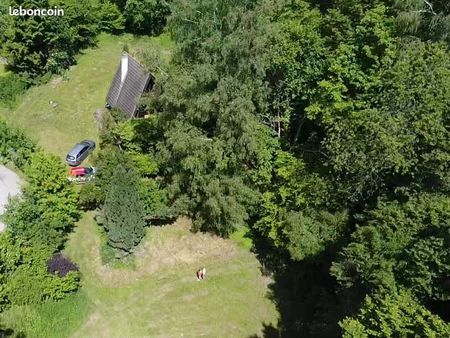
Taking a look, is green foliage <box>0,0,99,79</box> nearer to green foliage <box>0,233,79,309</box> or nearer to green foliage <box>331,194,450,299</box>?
green foliage <box>0,233,79,309</box>

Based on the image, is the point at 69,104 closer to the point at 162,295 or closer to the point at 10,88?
the point at 10,88

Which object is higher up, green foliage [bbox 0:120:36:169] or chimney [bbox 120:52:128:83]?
chimney [bbox 120:52:128:83]

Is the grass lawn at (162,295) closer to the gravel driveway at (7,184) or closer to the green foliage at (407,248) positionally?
the gravel driveway at (7,184)

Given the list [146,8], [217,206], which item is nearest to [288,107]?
[217,206]

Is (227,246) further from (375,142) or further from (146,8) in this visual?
(146,8)

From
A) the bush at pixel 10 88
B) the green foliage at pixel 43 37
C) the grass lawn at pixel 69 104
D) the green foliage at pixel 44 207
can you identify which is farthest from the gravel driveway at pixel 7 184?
the green foliage at pixel 43 37

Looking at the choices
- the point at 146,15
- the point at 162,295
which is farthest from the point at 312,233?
the point at 146,15

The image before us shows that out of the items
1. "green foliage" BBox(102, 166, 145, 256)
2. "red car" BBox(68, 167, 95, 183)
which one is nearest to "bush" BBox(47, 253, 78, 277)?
"green foliage" BBox(102, 166, 145, 256)

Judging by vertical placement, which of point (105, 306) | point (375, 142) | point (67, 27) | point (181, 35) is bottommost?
point (105, 306)
